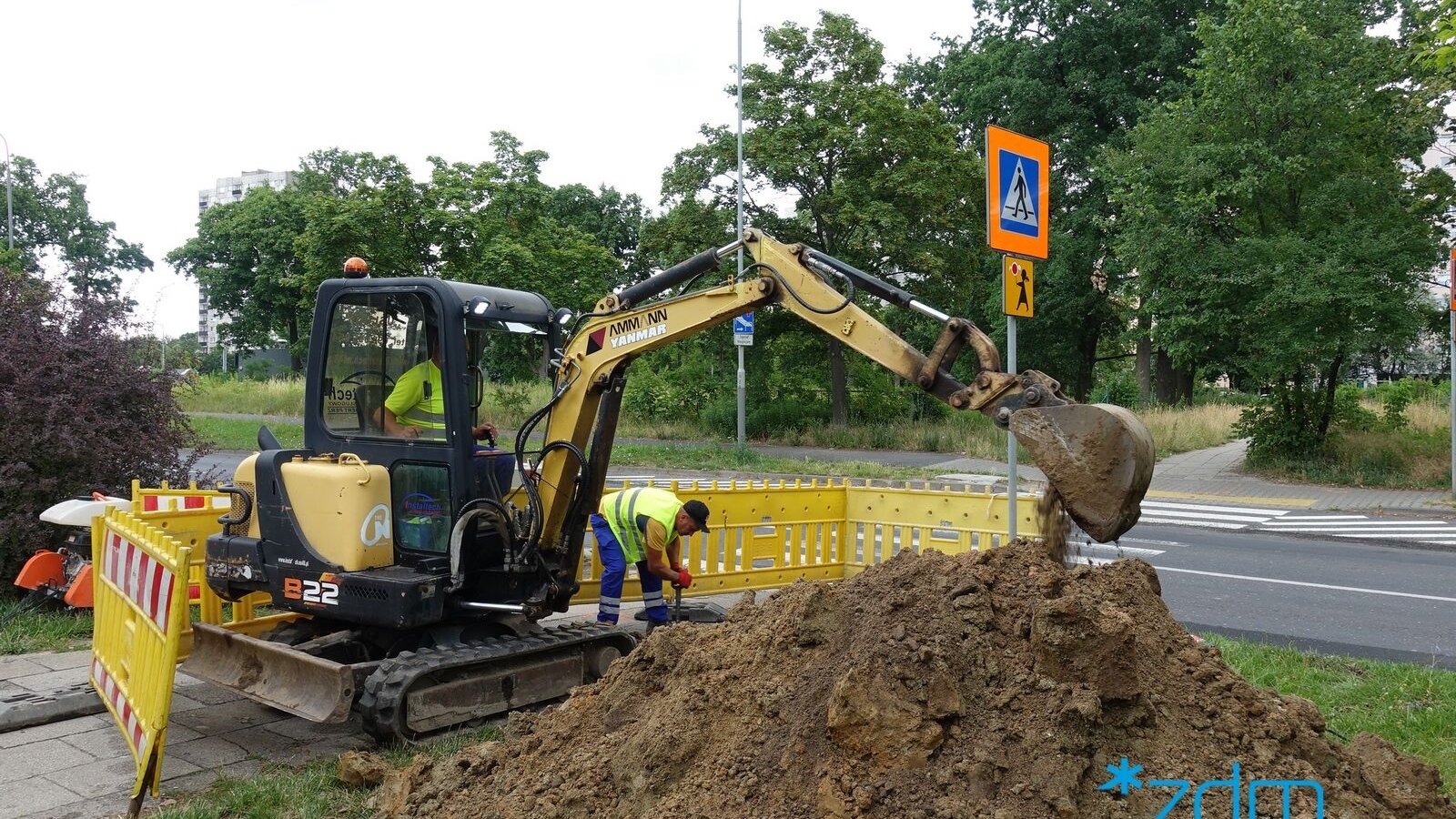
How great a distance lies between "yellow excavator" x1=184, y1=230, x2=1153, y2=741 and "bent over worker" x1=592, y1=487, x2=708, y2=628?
351mm

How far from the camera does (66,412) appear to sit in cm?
859

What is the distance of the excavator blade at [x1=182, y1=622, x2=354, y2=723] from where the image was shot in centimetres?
536

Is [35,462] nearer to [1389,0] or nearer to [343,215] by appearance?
[343,215]

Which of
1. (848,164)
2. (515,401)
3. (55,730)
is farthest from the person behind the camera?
(848,164)

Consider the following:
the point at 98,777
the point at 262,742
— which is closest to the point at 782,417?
the point at 262,742

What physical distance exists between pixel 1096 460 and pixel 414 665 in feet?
11.7

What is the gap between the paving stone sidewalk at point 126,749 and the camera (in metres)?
4.87

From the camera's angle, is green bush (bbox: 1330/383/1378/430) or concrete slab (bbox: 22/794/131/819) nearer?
concrete slab (bbox: 22/794/131/819)

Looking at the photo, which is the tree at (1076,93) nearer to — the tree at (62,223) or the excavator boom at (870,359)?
the excavator boom at (870,359)

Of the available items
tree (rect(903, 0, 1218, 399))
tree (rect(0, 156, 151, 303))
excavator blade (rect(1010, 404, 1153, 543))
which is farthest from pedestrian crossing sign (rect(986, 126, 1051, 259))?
tree (rect(0, 156, 151, 303))

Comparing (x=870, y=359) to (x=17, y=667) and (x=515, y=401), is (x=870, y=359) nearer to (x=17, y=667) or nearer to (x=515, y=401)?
(x=515, y=401)
